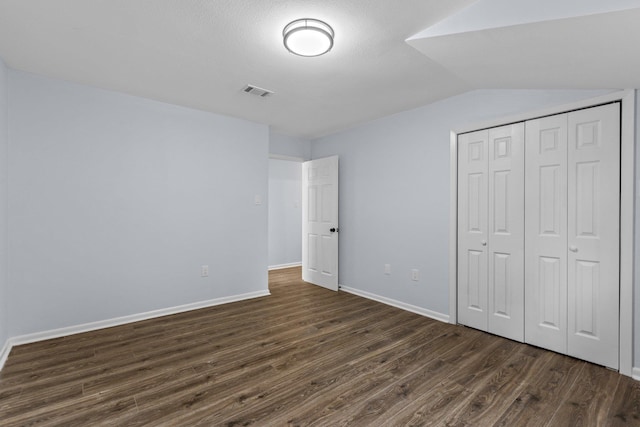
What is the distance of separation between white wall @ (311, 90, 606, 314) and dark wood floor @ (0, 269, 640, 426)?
0.75 meters

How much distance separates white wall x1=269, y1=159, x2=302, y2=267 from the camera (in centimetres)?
631

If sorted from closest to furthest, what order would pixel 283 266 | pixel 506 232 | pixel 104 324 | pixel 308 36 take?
pixel 308 36, pixel 506 232, pixel 104 324, pixel 283 266

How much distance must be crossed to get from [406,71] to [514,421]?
262cm

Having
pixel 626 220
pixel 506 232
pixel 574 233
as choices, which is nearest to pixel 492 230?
pixel 506 232

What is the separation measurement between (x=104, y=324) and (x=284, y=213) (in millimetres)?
3879

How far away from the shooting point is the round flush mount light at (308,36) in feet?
6.28

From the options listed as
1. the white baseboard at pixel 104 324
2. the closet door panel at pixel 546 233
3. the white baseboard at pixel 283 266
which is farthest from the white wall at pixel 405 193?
the white baseboard at pixel 283 266

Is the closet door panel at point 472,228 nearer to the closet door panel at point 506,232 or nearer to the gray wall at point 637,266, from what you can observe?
the closet door panel at point 506,232

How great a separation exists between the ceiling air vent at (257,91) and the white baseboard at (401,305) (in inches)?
112

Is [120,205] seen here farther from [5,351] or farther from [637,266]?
[637,266]

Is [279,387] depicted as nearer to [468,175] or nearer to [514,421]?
[514,421]

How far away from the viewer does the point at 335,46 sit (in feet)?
7.23

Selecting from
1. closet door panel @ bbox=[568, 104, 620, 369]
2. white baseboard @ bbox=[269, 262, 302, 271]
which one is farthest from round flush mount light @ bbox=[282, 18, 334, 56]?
white baseboard @ bbox=[269, 262, 302, 271]

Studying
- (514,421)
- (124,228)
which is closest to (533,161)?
(514,421)
